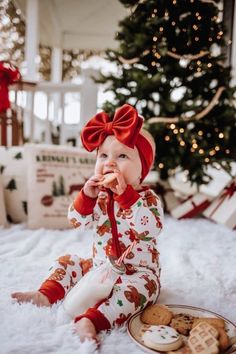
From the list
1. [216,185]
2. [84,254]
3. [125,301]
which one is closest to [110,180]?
[125,301]

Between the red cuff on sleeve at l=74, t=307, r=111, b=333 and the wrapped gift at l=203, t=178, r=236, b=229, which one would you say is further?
the wrapped gift at l=203, t=178, r=236, b=229

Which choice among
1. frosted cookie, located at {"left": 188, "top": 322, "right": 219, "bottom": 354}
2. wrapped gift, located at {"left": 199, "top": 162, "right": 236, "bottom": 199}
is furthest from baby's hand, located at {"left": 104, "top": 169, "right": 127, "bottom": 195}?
wrapped gift, located at {"left": 199, "top": 162, "right": 236, "bottom": 199}

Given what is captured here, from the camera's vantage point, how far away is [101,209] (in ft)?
3.67

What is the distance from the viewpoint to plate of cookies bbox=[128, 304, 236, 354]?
77cm

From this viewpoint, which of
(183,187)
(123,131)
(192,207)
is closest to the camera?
(123,131)

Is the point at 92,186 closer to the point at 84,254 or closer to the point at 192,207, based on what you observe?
the point at 84,254

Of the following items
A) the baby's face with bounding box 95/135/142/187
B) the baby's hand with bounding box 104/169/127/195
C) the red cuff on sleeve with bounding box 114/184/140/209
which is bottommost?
the red cuff on sleeve with bounding box 114/184/140/209

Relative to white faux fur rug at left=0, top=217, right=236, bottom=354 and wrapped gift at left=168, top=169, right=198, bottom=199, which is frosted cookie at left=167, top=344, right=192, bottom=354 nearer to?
white faux fur rug at left=0, top=217, right=236, bottom=354

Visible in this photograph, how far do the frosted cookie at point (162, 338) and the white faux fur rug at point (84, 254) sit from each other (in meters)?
0.03

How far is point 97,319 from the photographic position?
2.84 feet

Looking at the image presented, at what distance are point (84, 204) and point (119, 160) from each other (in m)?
0.16

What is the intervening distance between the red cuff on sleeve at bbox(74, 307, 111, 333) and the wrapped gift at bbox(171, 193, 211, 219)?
4.74 ft

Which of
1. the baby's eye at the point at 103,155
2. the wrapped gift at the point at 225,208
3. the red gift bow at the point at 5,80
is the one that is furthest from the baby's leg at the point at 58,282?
the red gift bow at the point at 5,80

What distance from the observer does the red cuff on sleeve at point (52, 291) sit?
1.01 meters
